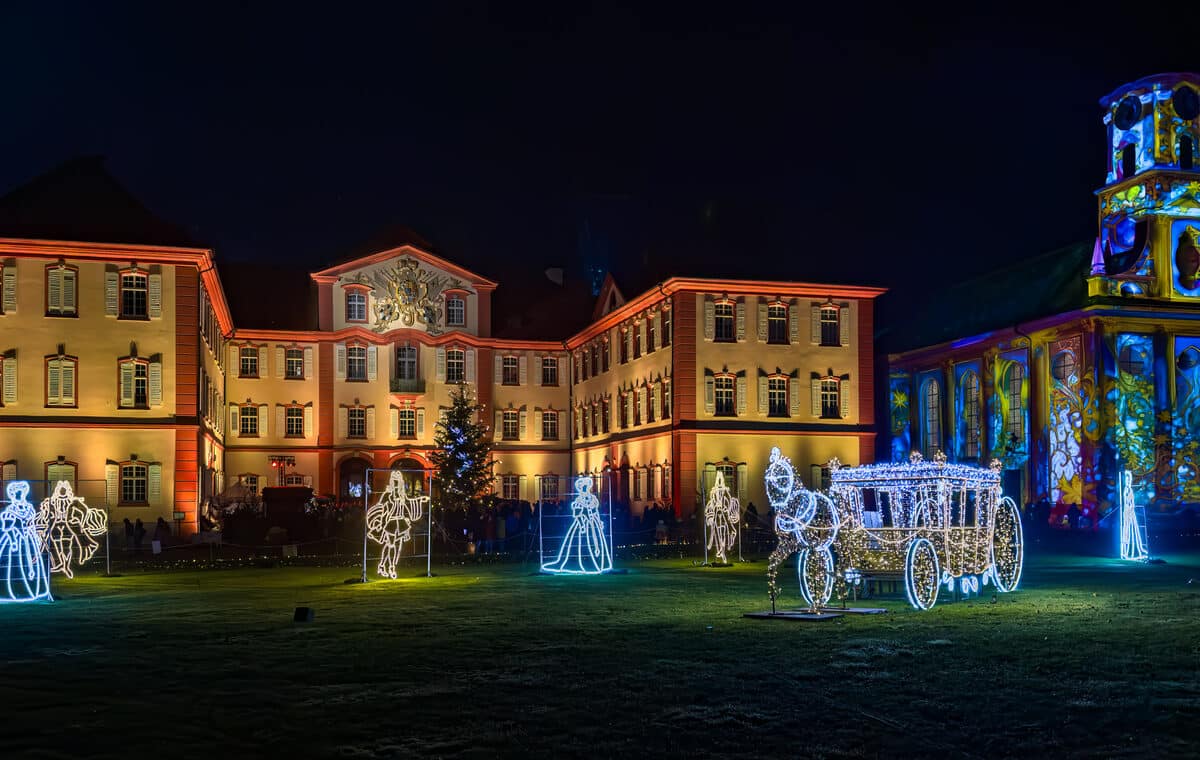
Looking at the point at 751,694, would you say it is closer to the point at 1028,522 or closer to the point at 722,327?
the point at 1028,522

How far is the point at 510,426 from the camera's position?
2542 inches

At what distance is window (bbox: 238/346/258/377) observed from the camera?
59.9 meters

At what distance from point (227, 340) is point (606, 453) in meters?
18.3

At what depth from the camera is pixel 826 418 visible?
50125 mm

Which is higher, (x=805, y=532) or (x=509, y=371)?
(x=509, y=371)

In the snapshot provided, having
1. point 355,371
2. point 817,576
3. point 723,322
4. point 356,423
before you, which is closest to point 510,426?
point 356,423

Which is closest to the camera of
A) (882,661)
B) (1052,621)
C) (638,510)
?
(882,661)

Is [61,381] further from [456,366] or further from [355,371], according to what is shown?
[456,366]

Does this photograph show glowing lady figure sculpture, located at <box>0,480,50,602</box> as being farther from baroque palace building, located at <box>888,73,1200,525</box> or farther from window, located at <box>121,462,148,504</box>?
baroque palace building, located at <box>888,73,1200,525</box>

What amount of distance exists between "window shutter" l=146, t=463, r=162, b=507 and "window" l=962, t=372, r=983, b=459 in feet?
109

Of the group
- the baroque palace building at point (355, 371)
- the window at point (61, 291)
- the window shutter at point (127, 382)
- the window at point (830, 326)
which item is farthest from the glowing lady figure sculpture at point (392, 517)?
the window at point (830, 326)

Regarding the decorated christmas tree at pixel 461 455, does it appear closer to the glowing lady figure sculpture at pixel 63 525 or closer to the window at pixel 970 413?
the window at pixel 970 413

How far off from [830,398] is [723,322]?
5366 mm

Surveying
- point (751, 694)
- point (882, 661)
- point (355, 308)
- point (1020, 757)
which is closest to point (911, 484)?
point (882, 661)
